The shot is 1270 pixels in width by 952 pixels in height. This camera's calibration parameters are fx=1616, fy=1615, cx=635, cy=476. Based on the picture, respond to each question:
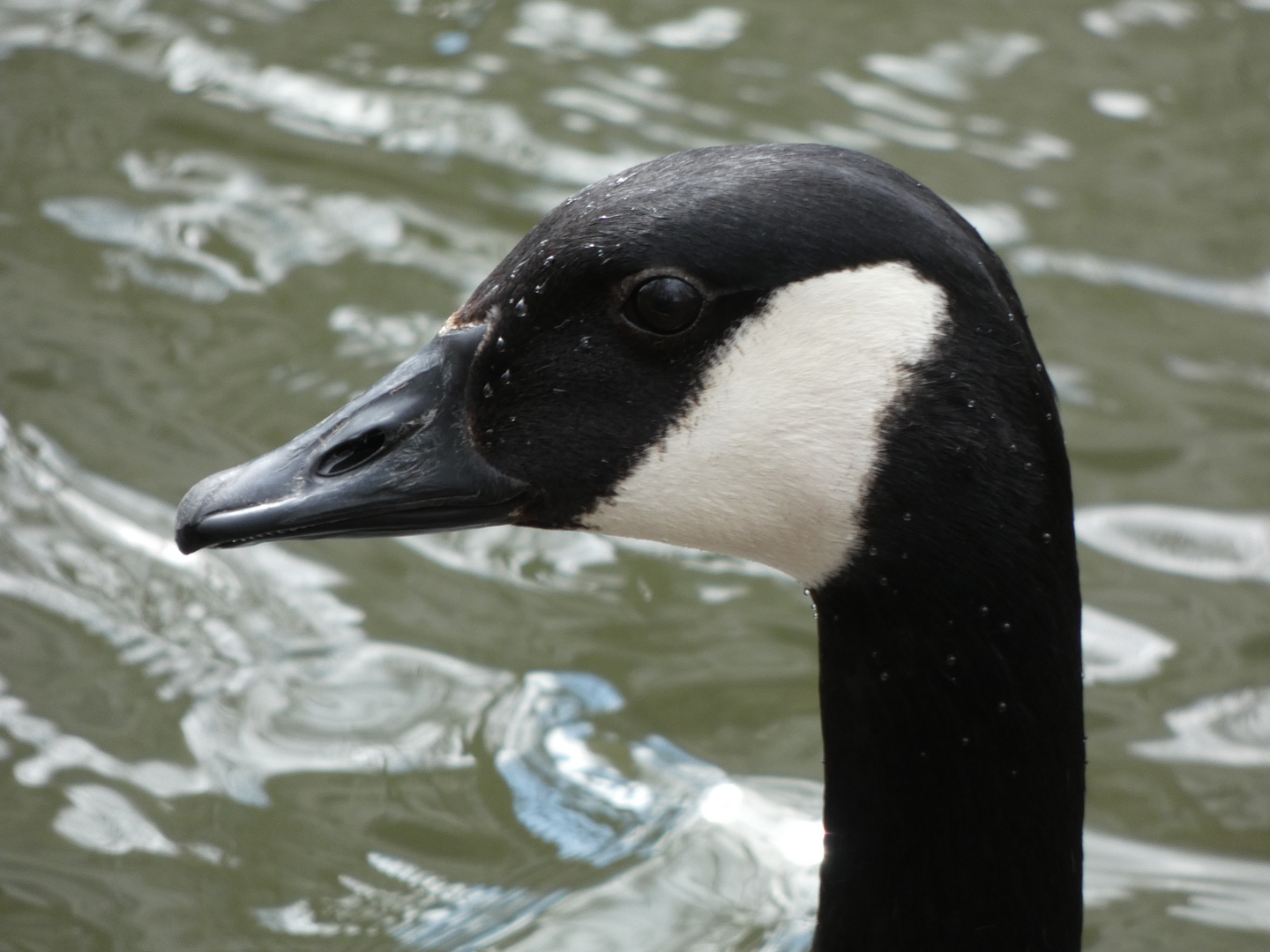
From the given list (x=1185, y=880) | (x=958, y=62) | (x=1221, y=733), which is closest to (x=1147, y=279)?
(x=958, y=62)

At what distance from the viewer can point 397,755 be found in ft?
14.0

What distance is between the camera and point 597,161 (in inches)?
259

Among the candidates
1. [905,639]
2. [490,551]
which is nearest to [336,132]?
[490,551]

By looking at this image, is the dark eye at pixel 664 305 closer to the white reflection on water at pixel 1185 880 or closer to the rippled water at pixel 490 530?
the rippled water at pixel 490 530

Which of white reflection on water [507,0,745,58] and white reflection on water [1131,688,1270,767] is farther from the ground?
white reflection on water [507,0,745,58]

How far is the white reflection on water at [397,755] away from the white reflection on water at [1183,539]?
35 cm

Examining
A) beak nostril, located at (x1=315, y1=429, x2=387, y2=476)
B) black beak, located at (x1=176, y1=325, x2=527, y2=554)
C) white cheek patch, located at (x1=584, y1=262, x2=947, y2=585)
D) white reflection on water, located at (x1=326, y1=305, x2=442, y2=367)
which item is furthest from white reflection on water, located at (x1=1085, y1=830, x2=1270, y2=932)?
white reflection on water, located at (x1=326, y1=305, x2=442, y2=367)

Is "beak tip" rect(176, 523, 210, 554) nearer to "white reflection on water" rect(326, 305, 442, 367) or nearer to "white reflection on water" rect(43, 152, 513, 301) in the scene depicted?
"white reflection on water" rect(326, 305, 442, 367)

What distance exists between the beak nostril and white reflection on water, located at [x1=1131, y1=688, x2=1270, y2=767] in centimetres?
253

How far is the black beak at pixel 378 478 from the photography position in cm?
273

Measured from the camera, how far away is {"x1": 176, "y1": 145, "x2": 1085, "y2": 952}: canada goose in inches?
102

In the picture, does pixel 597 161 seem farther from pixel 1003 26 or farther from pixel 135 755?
pixel 135 755

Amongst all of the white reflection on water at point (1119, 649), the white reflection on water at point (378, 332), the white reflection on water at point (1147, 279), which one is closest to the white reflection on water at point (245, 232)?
the white reflection on water at point (378, 332)

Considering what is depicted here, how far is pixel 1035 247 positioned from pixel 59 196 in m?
3.76
